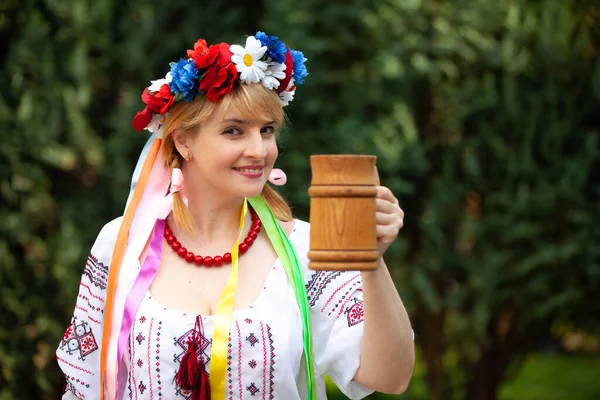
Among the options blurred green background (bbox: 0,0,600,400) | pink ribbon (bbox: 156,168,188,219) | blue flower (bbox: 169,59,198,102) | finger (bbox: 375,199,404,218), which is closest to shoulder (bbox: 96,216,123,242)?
pink ribbon (bbox: 156,168,188,219)

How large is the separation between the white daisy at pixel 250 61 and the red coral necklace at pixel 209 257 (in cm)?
47

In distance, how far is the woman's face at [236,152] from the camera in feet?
8.86

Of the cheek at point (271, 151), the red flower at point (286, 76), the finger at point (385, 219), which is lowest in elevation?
the finger at point (385, 219)

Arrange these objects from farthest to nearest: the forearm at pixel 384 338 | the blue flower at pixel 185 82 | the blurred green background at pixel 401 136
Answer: the blurred green background at pixel 401 136
the blue flower at pixel 185 82
the forearm at pixel 384 338

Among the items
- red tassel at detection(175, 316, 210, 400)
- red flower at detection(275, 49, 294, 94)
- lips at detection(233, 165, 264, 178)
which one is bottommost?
red tassel at detection(175, 316, 210, 400)

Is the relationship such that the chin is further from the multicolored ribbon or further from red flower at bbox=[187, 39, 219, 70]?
red flower at bbox=[187, 39, 219, 70]

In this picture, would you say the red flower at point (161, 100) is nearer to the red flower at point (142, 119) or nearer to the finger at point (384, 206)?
the red flower at point (142, 119)

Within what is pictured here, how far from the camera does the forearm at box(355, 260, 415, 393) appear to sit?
95.3 inches

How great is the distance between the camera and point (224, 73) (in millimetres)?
2734

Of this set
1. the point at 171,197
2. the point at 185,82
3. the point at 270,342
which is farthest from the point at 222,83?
the point at 270,342

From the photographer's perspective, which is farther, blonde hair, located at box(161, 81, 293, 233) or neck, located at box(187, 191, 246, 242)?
neck, located at box(187, 191, 246, 242)

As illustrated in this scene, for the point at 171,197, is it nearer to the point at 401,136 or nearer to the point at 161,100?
the point at 161,100

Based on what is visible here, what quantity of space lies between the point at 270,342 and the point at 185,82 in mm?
807

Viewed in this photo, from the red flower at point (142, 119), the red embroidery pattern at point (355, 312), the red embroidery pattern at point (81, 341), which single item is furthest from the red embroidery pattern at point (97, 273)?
the red embroidery pattern at point (355, 312)
